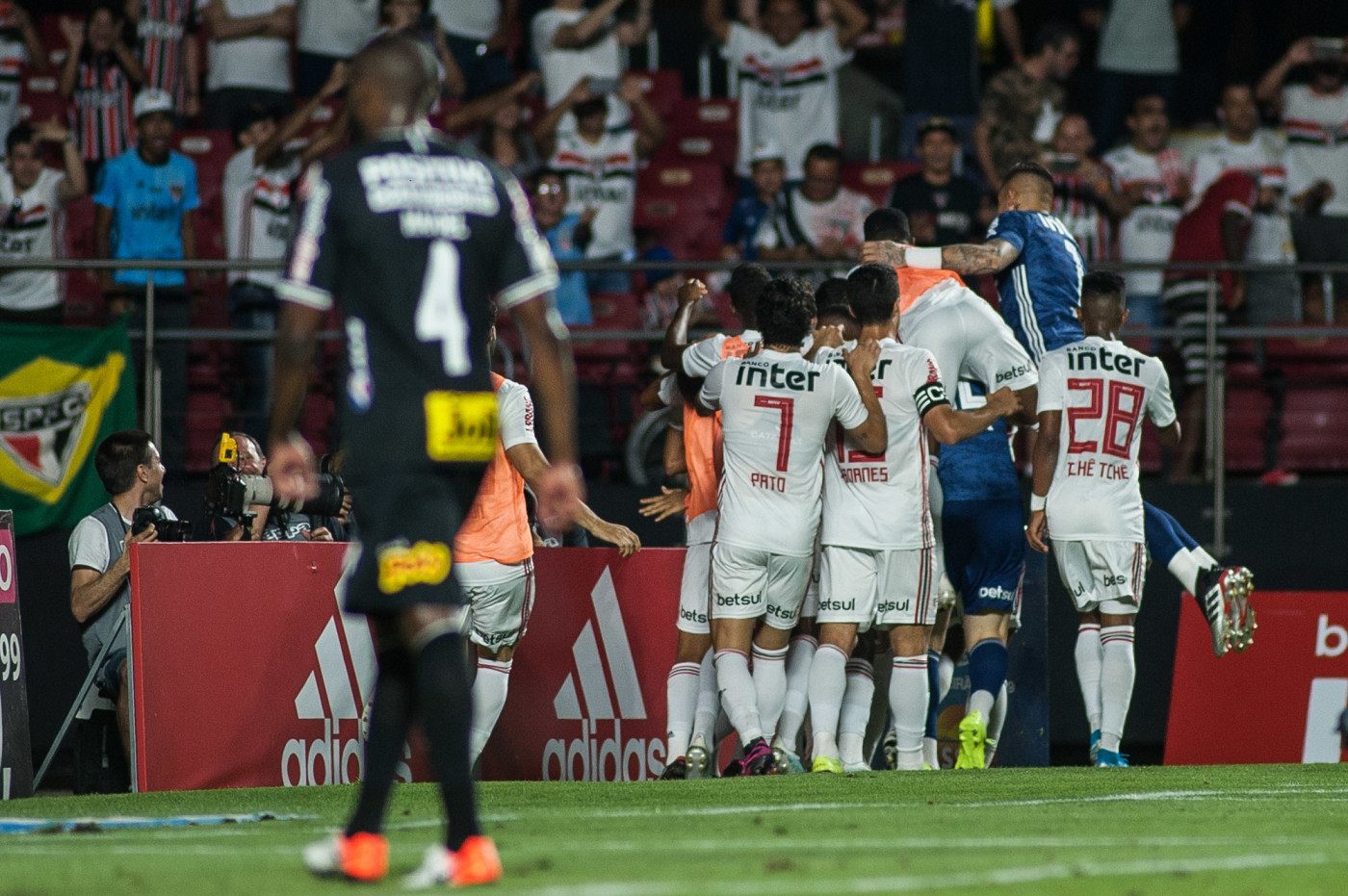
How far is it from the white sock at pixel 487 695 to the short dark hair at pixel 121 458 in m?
2.04

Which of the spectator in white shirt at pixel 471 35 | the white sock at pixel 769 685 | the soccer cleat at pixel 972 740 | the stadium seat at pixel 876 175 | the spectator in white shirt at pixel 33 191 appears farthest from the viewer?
the spectator in white shirt at pixel 471 35

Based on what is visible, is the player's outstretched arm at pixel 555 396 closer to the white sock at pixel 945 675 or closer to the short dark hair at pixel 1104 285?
the short dark hair at pixel 1104 285

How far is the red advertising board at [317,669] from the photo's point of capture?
7762mm

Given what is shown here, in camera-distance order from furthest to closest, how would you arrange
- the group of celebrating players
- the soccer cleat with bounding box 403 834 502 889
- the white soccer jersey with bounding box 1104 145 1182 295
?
the white soccer jersey with bounding box 1104 145 1182 295
the group of celebrating players
the soccer cleat with bounding box 403 834 502 889

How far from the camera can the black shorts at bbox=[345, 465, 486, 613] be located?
4.02m

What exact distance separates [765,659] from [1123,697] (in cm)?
176

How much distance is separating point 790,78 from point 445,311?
1024cm

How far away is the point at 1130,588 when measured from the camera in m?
8.25

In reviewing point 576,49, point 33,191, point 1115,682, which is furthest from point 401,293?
point 576,49

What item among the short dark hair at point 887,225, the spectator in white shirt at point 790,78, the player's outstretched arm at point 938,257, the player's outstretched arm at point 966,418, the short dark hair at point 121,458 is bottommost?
the short dark hair at point 121,458

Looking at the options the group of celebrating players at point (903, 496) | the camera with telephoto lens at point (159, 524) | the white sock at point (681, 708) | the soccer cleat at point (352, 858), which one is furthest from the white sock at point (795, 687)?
the soccer cleat at point (352, 858)

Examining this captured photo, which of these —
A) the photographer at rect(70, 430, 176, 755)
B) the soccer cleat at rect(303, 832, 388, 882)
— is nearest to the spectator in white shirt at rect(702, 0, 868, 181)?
the photographer at rect(70, 430, 176, 755)

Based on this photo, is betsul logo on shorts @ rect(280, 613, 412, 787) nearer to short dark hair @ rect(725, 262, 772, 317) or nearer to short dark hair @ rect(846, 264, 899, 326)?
short dark hair @ rect(725, 262, 772, 317)

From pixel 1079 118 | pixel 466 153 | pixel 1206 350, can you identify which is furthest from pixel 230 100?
pixel 466 153
